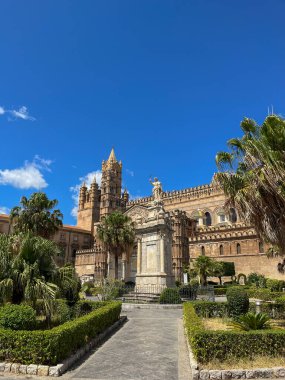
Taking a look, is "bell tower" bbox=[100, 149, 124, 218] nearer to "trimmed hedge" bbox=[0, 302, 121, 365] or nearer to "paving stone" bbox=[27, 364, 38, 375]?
"trimmed hedge" bbox=[0, 302, 121, 365]

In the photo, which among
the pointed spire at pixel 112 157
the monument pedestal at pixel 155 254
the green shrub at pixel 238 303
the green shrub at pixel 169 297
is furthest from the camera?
the pointed spire at pixel 112 157

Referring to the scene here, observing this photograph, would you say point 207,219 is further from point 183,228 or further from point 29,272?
point 29,272

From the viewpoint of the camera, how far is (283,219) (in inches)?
427

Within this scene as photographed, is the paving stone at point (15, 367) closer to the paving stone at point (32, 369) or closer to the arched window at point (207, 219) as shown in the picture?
the paving stone at point (32, 369)

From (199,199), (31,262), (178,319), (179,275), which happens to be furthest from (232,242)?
(31,262)

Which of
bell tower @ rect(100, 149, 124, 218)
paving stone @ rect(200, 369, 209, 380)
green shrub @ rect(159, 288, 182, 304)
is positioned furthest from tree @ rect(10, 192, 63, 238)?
bell tower @ rect(100, 149, 124, 218)

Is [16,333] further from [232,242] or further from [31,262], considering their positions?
[232,242]

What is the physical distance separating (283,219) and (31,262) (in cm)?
914

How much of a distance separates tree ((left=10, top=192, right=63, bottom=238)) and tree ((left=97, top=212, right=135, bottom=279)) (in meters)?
5.44

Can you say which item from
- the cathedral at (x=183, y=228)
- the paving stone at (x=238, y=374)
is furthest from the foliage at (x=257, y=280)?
the paving stone at (x=238, y=374)

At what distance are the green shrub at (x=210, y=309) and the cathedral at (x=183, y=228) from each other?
8.29m

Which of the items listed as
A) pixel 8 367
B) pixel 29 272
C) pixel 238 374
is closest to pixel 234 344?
pixel 238 374

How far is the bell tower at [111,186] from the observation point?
73.9m

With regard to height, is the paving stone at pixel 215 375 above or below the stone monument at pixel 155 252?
below
